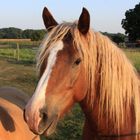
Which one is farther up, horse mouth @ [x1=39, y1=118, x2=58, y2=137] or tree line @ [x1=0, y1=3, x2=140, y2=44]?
horse mouth @ [x1=39, y1=118, x2=58, y2=137]

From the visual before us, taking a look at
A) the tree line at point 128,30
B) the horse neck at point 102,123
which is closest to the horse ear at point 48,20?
the horse neck at point 102,123

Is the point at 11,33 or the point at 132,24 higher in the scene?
the point at 132,24

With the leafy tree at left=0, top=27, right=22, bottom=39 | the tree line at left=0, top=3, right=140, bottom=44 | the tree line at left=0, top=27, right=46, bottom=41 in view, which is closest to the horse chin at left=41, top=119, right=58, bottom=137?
the tree line at left=0, top=3, right=140, bottom=44

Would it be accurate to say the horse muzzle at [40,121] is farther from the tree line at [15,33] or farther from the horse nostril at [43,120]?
the tree line at [15,33]

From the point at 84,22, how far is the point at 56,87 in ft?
1.87

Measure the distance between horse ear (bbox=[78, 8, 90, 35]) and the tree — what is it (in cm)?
5257

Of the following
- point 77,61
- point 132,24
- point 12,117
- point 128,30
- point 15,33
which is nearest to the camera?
point 77,61

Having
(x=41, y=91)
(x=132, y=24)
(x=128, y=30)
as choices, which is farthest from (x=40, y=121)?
(x=132, y=24)

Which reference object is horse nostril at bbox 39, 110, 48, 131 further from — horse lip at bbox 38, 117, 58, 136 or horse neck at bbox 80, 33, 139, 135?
horse neck at bbox 80, 33, 139, 135

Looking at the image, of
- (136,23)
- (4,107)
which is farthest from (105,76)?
(136,23)

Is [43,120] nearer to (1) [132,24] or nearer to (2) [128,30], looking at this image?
(2) [128,30]

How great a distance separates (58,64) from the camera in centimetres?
295

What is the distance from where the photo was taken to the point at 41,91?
2.86 meters

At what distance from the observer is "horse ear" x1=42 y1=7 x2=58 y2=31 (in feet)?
10.8
